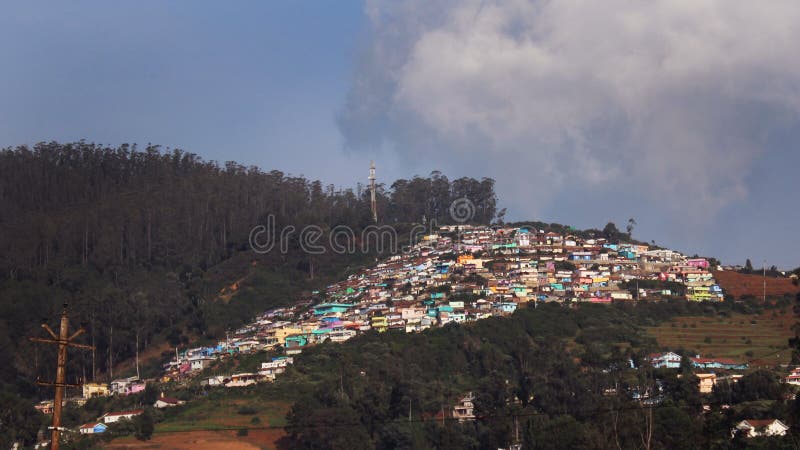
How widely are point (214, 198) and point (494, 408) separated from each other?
37.4 meters

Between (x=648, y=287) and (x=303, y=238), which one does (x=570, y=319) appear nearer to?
(x=648, y=287)

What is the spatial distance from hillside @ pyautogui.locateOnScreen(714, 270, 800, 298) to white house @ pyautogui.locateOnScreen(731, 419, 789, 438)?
2494 cm

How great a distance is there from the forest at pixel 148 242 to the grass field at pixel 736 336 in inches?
902

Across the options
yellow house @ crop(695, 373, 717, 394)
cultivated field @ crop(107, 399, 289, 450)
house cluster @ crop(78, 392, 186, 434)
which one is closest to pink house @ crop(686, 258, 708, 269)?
yellow house @ crop(695, 373, 717, 394)

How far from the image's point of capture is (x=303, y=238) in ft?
231

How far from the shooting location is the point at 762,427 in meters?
31.8

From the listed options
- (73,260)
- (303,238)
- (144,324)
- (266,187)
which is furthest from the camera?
(266,187)

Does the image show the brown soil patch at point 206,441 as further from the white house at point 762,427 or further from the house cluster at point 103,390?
the white house at point 762,427

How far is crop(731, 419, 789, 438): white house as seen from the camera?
3141 centimetres

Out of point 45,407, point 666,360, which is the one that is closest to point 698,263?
point 666,360

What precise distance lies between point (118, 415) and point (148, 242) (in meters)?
25.9

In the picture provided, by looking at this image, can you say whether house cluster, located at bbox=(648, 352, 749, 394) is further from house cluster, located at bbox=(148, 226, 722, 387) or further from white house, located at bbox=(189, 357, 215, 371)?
white house, located at bbox=(189, 357, 215, 371)

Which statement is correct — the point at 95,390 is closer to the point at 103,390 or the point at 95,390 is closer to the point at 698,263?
the point at 103,390

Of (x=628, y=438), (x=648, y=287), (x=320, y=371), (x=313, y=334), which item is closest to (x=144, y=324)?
(x=313, y=334)
